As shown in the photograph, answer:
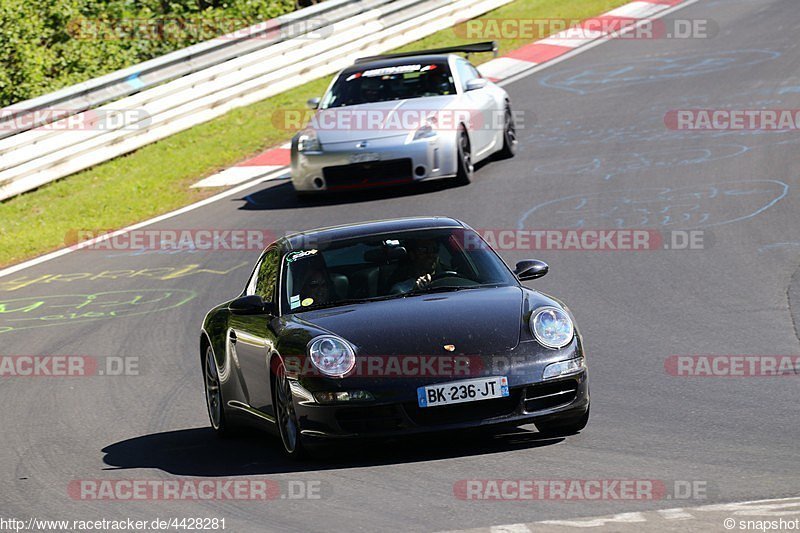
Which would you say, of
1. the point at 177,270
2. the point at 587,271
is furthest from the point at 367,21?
the point at 587,271

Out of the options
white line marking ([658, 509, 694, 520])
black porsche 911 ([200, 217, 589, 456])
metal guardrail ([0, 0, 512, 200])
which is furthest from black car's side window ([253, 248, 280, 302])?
metal guardrail ([0, 0, 512, 200])

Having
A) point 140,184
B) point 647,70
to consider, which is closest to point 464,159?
point 140,184

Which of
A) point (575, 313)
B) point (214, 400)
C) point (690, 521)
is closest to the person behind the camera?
point (690, 521)

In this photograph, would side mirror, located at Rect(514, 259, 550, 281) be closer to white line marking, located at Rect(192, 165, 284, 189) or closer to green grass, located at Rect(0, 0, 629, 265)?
green grass, located at Rect(0, 0, 629, 265)

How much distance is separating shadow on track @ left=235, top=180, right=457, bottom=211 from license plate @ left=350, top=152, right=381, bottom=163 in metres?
0.57

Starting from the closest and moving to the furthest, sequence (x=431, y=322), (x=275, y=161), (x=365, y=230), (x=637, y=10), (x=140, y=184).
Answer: (x=431, y=322)
(x=365, y=230)
(x=140, y=184)
(x=275, y=161)
(x=637, y=10)

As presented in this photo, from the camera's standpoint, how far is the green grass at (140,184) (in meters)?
16.9

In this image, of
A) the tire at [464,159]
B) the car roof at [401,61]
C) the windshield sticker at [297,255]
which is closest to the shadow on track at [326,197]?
the tire at [464,159]

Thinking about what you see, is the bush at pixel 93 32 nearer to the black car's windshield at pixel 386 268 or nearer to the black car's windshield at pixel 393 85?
the black car's windshield at pixel 393 85

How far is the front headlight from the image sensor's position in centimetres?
719

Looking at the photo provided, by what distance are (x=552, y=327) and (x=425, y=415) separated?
0.88 m

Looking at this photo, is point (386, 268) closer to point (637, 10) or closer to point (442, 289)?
point (442, 289)

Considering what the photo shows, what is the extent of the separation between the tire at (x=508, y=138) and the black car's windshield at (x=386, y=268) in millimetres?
9846

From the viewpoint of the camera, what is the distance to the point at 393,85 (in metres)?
17.2
